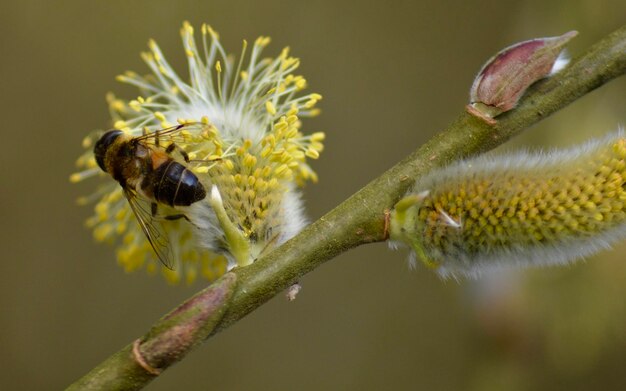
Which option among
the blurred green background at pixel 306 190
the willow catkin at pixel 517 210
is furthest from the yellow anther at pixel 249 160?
the blurred green background at pixel 306 190

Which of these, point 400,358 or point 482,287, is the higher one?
point 482,287

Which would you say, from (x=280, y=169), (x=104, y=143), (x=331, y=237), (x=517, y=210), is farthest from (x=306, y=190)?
(x=517, y=210)

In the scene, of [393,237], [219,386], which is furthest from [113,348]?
[393,237]

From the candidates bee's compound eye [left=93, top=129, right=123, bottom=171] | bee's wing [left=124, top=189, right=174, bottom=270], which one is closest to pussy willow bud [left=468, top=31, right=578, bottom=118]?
bee's wing [left=124, top=189, right=174, bottom=270]

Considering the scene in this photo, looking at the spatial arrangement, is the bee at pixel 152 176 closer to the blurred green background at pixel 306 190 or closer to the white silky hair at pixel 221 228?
the white silky hair at pixel 221 228

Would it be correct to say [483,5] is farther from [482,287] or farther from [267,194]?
[267,194]

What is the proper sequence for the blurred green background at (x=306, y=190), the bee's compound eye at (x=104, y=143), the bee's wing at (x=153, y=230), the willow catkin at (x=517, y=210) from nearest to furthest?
the willow catkin at (x=517, y=210) < the bee's wing at (x=153, y=230) < the bee's compound eye at (x=104, y=143) < the blurred green background at (x=306, y=190)
